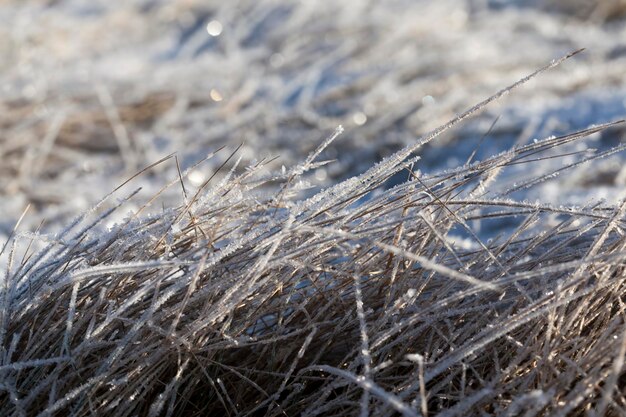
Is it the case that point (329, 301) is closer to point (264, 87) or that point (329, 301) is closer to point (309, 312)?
point (309, 312)

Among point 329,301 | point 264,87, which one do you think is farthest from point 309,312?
point 264,87

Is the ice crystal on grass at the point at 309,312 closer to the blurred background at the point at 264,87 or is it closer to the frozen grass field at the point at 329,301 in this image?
the frozen grass field at the point at 329,301

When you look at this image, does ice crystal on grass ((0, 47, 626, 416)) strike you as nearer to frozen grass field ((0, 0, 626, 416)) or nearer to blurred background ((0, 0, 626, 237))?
frozen grass field ((0, 0, 626, 416))

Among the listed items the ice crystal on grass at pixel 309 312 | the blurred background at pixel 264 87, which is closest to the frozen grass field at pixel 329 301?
the ice crystal on grass at pixel 309 312

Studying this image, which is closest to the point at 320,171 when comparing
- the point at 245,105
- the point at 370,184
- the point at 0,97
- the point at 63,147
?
the point at 245,105

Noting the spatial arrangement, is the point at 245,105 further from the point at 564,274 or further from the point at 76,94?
the point at 564,274

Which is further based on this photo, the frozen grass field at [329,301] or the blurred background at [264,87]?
the blurred background at [264,87]

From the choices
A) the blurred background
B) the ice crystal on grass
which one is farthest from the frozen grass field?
the blurred background

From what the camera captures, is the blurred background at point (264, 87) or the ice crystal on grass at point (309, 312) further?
the blurred background at point (264, 87)

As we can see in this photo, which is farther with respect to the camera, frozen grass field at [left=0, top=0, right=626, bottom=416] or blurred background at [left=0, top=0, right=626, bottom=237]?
blurred background at [left=0, top=0, right=626, bottom=237]
